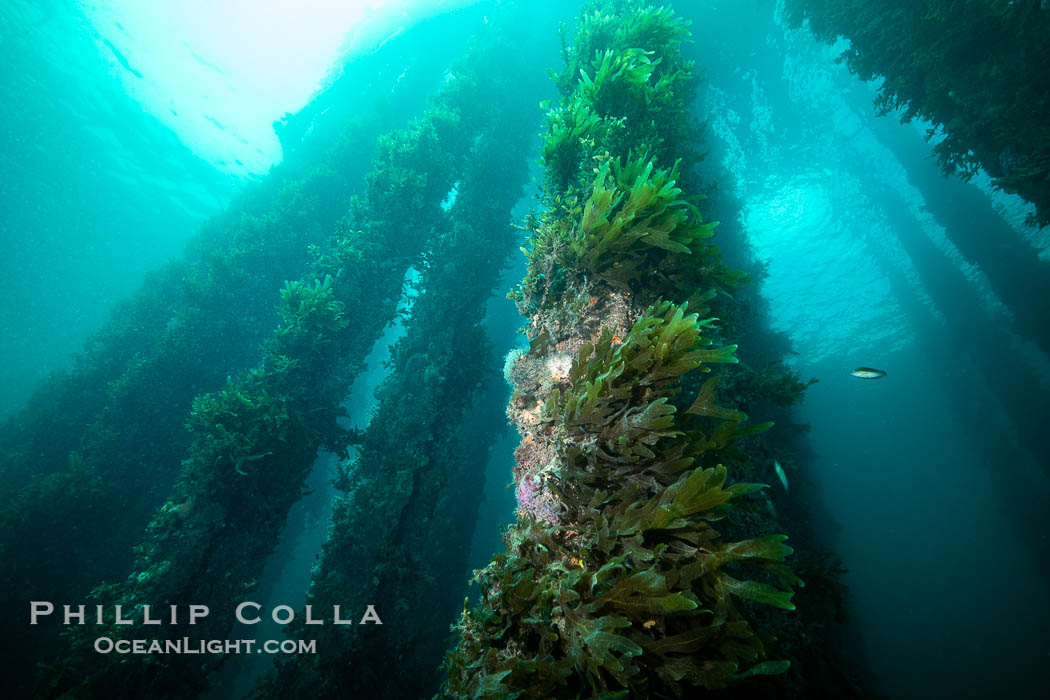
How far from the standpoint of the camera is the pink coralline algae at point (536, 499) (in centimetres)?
270

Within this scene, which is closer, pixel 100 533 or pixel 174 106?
pixel 100 533

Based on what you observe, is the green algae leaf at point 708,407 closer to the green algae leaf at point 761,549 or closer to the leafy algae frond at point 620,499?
the leafy algae frond at point 620,499

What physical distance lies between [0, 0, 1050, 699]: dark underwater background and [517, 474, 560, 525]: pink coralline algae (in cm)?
340

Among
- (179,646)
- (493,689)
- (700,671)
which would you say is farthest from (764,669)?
(179,646)

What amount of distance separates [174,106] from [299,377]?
27.2 m

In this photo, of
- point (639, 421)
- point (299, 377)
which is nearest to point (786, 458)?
point (639, 421)

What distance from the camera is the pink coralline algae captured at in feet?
8.87

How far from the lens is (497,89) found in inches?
538

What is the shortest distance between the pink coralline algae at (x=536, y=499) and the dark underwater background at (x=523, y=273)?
3.40 metres

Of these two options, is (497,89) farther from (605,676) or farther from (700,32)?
(605,676)

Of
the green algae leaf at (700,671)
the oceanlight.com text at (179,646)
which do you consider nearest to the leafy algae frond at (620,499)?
the green algae leaf at (700,671)

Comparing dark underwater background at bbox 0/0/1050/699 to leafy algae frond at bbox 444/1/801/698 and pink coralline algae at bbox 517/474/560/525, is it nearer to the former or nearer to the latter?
leafy algae frond at bbox 444/1/801/698

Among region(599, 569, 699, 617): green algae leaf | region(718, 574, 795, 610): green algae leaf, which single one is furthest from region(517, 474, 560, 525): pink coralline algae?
region(718, 574, 795, 610): green algae leaf

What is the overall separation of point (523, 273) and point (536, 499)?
1530 cm
